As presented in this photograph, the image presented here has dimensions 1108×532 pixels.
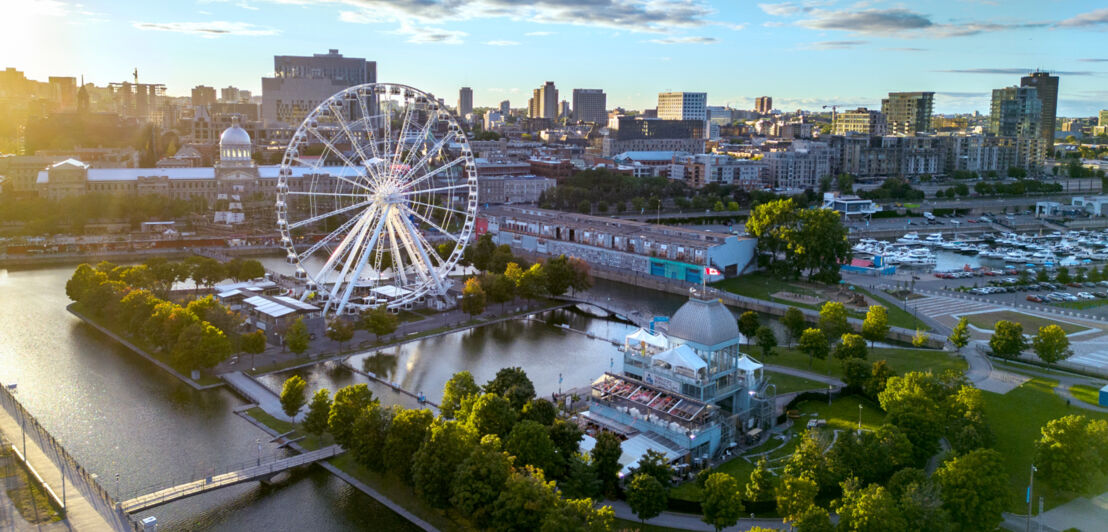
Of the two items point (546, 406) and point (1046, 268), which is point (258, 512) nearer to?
point (546, 406)

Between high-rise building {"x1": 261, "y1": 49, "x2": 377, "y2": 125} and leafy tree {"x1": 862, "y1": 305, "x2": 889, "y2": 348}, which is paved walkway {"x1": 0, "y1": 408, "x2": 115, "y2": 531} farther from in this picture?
high-rise building {"x1": 261, "y1": 49, "x2": 377, "y2": 125}

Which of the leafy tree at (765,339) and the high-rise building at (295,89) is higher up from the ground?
the high-rise building at (295,89)

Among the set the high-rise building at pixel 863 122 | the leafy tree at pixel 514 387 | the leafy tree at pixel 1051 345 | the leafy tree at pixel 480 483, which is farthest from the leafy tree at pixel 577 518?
the high-rise building at pixel 863 122

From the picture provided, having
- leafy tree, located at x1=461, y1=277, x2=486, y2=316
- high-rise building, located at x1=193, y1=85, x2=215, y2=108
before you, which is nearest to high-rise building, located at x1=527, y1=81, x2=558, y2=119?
high-rise building, located at x1=193, y1=85, x2=215, y2=108

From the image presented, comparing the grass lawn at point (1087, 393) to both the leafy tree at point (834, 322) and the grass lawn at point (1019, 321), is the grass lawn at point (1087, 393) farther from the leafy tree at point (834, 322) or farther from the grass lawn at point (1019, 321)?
the leafy tree at point (834, 322)

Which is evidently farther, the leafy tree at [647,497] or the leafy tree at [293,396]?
the leafy tree at [293,396]
